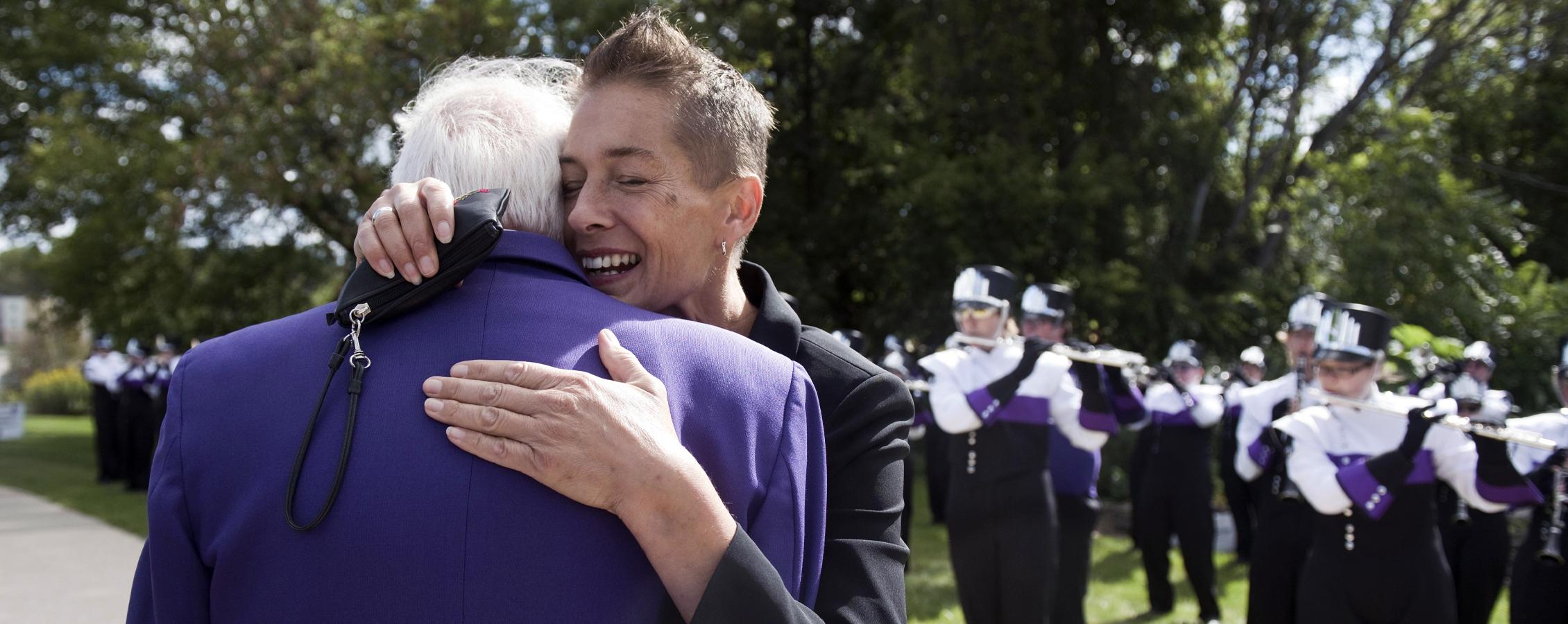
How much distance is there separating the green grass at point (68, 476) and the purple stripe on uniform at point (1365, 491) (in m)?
7.14

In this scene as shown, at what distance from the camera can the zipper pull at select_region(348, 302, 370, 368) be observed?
4.29 feet

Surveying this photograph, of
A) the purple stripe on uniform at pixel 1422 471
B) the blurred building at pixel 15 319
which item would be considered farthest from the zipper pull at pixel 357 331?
the blurred building at pixel 15 319

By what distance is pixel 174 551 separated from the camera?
1322 mm

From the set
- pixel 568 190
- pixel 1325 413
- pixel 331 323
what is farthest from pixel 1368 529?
pixel 331 323

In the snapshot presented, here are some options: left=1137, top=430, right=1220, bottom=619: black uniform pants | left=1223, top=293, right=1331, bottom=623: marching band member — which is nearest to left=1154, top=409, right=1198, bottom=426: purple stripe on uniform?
left=1137, top=430, right=1220, bottom=619: black uniform pants

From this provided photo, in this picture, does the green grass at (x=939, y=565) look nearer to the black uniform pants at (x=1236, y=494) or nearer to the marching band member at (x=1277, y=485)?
the black uniform pants at (x=1236, y=494)

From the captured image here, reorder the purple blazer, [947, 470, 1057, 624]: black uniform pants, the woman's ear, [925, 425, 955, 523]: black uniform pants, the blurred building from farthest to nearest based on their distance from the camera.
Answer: the blurred building < [925, 425, 955, 523]: black uniform pants < [947, 470, 1057, 624]: black uniform pants < the woman's ear < the purple blazer

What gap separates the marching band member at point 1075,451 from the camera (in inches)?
293

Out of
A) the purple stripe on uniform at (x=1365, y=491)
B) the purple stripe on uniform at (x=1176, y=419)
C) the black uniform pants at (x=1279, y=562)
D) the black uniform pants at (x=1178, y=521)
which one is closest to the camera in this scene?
the purple stripe on uniform at (x=1365, y=491)

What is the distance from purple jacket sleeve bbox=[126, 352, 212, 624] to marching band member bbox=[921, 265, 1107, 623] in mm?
5726

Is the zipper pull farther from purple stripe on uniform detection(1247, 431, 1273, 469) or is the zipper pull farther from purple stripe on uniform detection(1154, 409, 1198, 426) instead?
purple stripe on uniform detection(1154, 409, 1198, 426)

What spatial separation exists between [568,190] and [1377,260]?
1614 centimetres

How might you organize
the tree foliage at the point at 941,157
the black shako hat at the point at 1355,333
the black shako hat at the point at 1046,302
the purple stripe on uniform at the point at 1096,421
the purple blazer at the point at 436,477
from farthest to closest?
the tree foliage at the point at 941,157 < the black shako hat at the point at 1046,302 < the purple stripe on uniform at the point at 1096,421 < the black shako hat at the point at 1355,333 < the purple blazer at the point at 436,477

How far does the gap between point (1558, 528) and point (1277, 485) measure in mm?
1666
